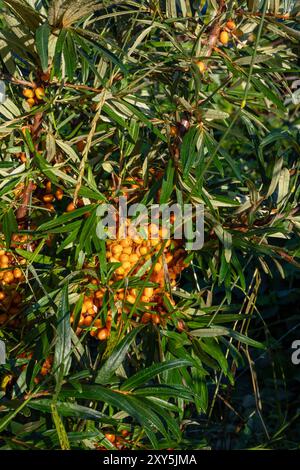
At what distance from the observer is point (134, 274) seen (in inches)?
41.3

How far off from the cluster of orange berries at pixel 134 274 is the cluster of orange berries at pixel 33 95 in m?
0.23

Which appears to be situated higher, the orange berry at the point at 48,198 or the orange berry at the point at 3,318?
the orange berry at the point at 48,198

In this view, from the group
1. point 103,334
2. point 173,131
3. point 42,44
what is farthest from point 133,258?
point 42,44

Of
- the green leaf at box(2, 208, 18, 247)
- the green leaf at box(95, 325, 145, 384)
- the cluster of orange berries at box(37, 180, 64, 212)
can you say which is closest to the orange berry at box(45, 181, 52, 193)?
the cluster of orange berries at box(37, 180, 64, 212)
